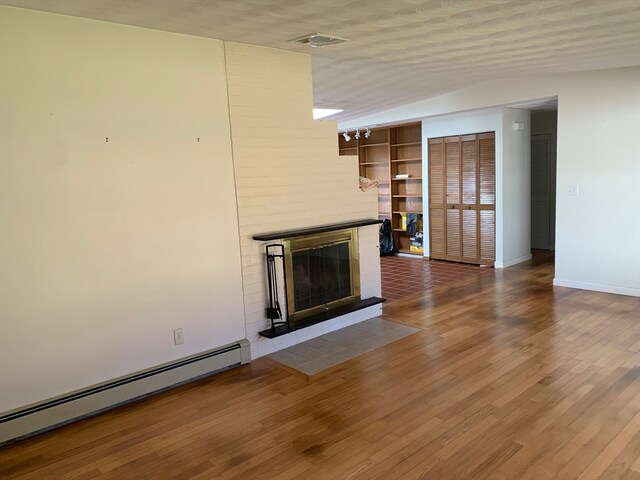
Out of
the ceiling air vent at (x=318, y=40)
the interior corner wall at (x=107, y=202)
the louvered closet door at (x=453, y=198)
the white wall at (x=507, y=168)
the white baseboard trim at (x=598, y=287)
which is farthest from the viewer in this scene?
the louvered closet door at (x=453, y=198)

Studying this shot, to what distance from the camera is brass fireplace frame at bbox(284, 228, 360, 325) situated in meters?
4.09

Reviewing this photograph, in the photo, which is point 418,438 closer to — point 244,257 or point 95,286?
point 244,257

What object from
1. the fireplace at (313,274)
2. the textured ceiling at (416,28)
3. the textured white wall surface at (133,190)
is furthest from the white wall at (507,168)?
the textured white wall surface at (133,190)

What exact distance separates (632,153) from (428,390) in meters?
3.69

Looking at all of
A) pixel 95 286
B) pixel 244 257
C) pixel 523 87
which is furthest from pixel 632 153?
pixel 95 286

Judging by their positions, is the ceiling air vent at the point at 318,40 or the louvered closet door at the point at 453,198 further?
the louvered closet door at the point at 453,198

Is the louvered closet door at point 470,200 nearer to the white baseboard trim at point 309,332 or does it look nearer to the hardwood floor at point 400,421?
the white baseboard trim at point 309,332


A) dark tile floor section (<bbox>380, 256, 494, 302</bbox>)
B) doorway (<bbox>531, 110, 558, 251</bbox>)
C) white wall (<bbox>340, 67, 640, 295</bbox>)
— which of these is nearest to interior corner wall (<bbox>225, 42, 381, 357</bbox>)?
dark tile floor section (<bbox>380, 256, 494, 302</bbox>)

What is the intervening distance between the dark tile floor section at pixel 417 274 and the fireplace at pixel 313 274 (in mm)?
1235

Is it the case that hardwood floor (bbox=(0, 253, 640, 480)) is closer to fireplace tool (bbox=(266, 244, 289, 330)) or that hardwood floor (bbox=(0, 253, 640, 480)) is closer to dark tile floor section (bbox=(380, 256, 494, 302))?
fireplace tool (bbox=(266, 244, 289, 330))

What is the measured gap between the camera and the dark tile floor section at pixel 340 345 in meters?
3.82

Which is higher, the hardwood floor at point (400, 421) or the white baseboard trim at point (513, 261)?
the white baseboard trim at point (513, 261)

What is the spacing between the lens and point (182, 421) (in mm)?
3004

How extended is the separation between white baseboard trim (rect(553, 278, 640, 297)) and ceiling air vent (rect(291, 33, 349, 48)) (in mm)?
4010
